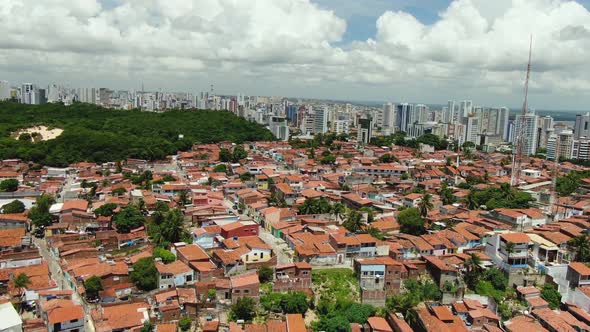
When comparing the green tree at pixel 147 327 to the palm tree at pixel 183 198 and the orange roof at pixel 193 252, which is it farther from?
the palm tree at pixel 183 198

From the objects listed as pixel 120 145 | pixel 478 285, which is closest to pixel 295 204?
pixel 478 285

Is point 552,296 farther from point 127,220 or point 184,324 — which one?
point 127,220

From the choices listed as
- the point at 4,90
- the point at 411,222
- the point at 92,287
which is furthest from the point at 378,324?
the point at 4,90

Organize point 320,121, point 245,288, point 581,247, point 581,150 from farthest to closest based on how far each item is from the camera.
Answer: point 320,121 → point 581,150 → point 581,247 → point 245,288

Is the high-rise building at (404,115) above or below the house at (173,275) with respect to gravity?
above

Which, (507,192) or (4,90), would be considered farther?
(4,90)

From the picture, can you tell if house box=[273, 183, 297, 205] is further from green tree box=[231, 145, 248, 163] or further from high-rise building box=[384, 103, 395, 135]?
high-rise building box=[384, 103, 395, 135]

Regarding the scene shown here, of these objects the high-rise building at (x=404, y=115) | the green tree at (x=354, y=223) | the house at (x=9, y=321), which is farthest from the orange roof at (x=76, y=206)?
the high-rise building at (x=404, y=115)

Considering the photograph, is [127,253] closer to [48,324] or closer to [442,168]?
[48,324]
